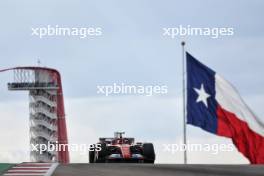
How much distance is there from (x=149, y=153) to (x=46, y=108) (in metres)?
85.6

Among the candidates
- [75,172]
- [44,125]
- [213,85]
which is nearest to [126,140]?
[213,85]

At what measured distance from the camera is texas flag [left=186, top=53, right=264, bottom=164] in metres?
25.2

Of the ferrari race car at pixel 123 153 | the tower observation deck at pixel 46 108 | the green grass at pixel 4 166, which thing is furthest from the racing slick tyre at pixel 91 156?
the tower observation deck at pixel 46 108

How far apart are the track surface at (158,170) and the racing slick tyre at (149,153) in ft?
31.2

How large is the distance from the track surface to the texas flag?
92cm

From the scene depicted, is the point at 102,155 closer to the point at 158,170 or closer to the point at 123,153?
the point at 123,153

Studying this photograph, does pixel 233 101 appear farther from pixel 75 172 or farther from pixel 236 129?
pixel 75 172

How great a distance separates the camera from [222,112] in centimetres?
2588

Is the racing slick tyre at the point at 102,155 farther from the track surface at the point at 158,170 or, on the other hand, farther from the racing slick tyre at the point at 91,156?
the track surface at the point at 158,170

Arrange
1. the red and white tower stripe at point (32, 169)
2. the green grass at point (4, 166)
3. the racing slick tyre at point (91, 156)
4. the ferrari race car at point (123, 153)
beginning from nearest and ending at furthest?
1. the red and white tower stripe at point (32, 169)
2. the green grass at point (4, 166)
3. the ferrari race car at point (123, 153)
4. the racing slick tyre at point (91, 156)

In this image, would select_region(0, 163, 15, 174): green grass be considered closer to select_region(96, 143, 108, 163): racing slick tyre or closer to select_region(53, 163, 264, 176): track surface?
select_region(53, 163, 264, 176): track surface

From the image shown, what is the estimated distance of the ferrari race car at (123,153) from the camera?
34.6 m

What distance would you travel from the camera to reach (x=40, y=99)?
397 feet

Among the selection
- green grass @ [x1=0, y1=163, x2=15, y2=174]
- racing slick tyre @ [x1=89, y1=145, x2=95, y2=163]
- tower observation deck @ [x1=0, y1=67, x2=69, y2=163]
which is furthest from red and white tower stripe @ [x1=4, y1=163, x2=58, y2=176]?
tower observation deck @ [x1=0, y1=67, x2=69, y2=163]
